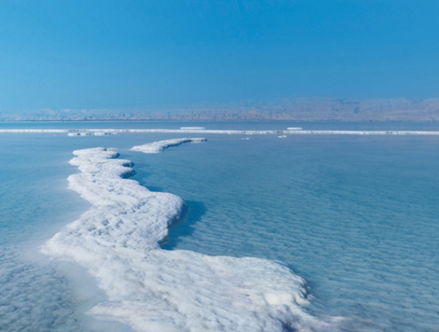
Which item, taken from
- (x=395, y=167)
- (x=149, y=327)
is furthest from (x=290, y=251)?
(x=395, y=167)

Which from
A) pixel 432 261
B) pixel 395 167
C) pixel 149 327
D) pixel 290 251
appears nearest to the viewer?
pixel 149 327

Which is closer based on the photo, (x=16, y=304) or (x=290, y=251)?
(x=16, y=304)

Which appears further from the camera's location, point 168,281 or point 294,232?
point 294,232

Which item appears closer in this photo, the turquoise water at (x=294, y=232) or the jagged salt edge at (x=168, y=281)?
the jagged salt edge at (x=168, y=281)

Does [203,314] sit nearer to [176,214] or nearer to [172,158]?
[176,214]
